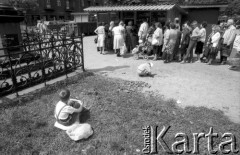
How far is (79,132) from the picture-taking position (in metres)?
3.03

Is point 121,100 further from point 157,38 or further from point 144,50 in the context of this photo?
point 144,50

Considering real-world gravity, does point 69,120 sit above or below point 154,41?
below

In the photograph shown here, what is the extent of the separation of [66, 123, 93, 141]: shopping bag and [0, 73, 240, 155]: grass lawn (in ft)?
0.27

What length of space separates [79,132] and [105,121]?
67 centimetres

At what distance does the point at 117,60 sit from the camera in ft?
28.9

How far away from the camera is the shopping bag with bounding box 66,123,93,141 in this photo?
9.91ft

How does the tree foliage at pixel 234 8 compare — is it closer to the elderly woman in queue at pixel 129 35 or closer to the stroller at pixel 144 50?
the elderly woman in queue at pixel 129 35

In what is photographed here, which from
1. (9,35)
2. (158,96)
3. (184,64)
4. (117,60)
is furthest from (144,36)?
(9,35)

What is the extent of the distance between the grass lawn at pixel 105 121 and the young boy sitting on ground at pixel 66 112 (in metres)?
0.15

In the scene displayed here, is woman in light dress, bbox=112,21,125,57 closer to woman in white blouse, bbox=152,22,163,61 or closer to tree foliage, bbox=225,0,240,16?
woman in white blouse, bbox=152,22,163,61

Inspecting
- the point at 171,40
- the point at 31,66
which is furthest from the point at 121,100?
the point at 171,40

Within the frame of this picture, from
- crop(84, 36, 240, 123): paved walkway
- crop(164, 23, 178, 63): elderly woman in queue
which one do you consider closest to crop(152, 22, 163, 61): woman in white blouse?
crop(164, 23, 178, 63): elderly woman in queue

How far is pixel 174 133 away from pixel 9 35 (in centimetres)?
533

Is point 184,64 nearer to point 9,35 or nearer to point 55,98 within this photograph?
point 55,98
